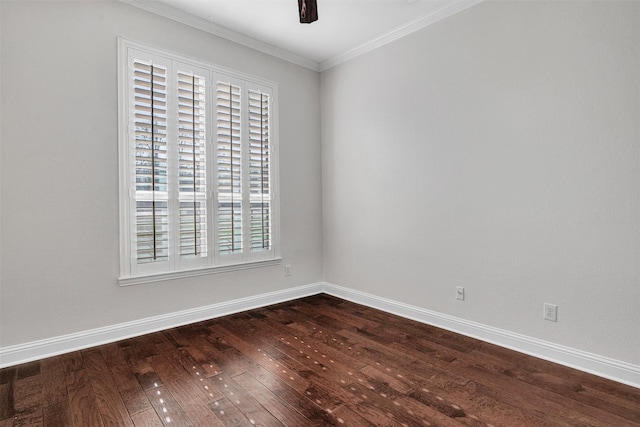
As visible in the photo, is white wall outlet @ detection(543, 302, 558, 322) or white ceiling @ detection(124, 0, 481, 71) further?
white ceiling @ detection(124, 0, 481, 71)

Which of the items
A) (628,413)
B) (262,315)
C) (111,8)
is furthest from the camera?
(262,315)

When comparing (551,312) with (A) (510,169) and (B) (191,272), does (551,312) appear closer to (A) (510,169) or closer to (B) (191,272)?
(A) (510,169)

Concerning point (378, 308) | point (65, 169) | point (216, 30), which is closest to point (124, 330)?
point (65, 169)

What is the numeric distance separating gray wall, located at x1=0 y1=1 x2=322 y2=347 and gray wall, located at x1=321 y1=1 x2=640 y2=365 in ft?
6.82

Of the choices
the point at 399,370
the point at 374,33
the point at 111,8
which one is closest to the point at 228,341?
the point at 399,370

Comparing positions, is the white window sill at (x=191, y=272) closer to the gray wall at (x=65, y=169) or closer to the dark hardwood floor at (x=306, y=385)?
the gray wall at (x=65, y=169)

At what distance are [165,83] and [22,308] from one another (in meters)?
2.05

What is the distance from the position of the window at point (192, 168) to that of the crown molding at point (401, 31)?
873mm

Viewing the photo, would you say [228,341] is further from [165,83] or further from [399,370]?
[165,83]

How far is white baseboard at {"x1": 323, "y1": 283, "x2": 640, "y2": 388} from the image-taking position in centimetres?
214

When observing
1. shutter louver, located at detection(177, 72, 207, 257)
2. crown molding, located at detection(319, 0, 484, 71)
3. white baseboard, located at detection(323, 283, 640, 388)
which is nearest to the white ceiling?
crown molding, located at detection(319, 0, 484, 71)

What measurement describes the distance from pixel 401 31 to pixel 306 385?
127 inches

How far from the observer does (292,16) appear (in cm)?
312

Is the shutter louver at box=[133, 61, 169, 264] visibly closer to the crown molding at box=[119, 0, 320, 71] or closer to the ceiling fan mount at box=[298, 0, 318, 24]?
the crown molding at box=[119, 0, 320, 71]
